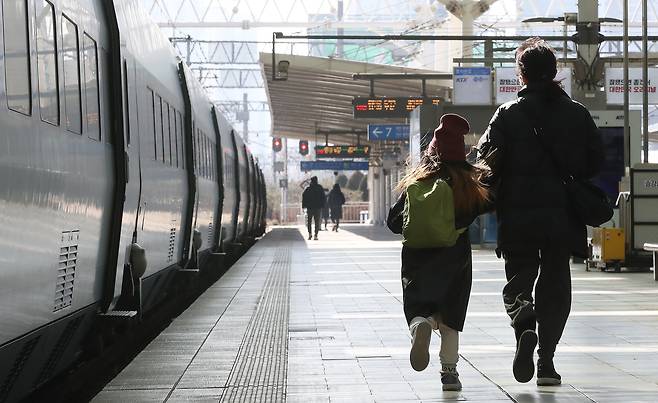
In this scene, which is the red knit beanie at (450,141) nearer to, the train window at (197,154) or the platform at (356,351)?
the platform at (356,351)

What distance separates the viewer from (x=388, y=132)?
140 ft

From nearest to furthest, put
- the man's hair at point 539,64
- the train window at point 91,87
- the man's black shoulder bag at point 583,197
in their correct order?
the man's black shoulder bag at point 583,197 < the man's hair at point 539,64 < the train window at point 91,87

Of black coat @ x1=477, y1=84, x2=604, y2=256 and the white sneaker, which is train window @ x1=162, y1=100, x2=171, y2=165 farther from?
the white sneaker

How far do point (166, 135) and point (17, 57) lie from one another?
6.67 m

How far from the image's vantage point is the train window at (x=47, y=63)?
259 inches

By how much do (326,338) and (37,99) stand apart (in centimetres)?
460

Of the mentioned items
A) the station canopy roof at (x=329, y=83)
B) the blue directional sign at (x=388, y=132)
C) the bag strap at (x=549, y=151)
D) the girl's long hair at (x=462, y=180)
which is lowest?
the girl's long hair at (x=462, y=180)

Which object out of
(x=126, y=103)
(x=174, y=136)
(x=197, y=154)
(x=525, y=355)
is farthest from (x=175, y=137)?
(x=525, y=355)

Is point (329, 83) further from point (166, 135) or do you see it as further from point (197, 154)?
point (166, 135)

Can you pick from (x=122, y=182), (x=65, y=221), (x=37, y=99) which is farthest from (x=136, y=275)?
(x=37, y=99)

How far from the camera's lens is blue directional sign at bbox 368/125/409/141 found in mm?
42375

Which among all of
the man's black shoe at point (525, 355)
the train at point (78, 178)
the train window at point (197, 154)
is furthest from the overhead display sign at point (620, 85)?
the man's black shoe at point (525, 355)

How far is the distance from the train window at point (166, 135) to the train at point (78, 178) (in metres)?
0.02

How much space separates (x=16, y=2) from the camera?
6.04 metres
